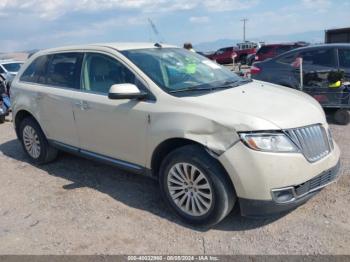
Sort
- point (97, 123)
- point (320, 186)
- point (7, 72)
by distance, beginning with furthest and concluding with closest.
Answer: point (7, 72), point (97, 123), point (320, 186)

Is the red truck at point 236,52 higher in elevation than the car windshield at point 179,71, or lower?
lower

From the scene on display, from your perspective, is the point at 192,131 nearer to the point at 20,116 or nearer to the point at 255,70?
the point at 20,116

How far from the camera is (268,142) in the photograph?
334cm

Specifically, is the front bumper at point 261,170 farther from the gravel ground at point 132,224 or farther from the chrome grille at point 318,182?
the gravel ground at point 132,224

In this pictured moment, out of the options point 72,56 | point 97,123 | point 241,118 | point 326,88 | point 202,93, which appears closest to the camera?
point 241,118

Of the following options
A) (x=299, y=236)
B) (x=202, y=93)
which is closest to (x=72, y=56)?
(x=202, y=93)

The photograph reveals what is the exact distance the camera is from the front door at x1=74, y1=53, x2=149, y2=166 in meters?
4.14

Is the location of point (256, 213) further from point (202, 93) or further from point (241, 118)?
point (202, 93)

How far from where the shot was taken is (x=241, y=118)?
3.40 meters

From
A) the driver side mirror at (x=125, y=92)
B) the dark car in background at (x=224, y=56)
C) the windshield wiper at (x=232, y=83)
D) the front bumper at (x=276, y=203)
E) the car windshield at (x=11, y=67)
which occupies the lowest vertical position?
the dark car in background at (x=224, y=56)

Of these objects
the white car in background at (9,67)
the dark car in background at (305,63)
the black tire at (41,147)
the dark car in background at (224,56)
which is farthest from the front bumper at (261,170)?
the dark car in background at (224,56)

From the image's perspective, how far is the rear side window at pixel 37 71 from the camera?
5582 mm

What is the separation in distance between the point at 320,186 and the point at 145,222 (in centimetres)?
173

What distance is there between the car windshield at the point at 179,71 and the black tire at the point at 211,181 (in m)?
0.70
